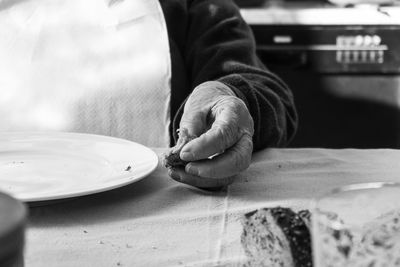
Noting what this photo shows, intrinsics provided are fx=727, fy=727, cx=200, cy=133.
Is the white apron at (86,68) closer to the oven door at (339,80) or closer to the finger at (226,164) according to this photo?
the finger at (226,164)

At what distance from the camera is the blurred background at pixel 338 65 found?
6.54ft

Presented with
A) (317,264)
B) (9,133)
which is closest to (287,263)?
(317,264)

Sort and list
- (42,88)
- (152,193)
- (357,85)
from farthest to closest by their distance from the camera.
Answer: (357,85) → (42,88) → (152,193)

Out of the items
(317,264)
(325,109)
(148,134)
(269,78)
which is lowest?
(325,109)

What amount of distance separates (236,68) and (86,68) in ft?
1.00

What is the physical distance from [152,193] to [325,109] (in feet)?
4.39

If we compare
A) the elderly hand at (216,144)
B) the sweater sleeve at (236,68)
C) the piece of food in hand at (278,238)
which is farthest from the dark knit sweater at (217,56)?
the piece of food in hand at (278,238)

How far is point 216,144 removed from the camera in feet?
2.66

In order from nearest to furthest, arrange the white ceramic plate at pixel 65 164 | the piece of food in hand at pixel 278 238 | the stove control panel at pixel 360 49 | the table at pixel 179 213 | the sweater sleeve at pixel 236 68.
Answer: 1. the piece of food in hand at pixel 278 238
2. the table at pixel 179 213
3. the white ceramic plate at pixel 65 164
4. the sweater sleeve at pixel 236 68
5. the stove control panel at pixel 360 49

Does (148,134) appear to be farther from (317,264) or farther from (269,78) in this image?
(317,264)

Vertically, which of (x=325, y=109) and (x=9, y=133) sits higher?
(x=9, y=133)

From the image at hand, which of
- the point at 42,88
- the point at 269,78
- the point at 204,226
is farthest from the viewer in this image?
the point at 42,88

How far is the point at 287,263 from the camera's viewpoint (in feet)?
1.66

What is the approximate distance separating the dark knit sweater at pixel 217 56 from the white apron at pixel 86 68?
0.03 metres
